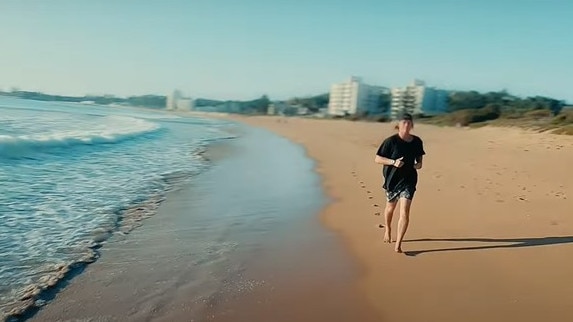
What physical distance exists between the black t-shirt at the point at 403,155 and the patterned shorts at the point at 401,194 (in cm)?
4

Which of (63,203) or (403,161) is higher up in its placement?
(403,161)

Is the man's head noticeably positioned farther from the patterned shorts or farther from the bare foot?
the bare foot

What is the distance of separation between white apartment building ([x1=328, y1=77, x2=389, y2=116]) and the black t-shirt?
13305 cm

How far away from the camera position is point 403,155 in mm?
5324

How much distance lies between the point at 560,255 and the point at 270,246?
3.06 m

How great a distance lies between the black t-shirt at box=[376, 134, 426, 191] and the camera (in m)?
5.34

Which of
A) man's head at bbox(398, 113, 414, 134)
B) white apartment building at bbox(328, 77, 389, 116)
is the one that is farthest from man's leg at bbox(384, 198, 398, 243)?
white apartment building at bbox(328, 77, 389, 116)

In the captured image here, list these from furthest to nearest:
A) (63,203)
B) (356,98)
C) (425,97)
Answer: (356,98) < (425,97) < (63,203)

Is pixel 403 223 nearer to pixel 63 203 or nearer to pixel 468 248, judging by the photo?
pixel 468 248

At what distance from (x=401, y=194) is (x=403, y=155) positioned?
1.43 feet

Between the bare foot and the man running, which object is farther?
the bare foot

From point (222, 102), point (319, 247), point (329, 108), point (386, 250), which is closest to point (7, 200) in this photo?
point (319, 247)

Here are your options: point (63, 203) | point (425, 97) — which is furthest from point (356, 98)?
point (63, 203)

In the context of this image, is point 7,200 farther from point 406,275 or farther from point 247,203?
point 406,275
